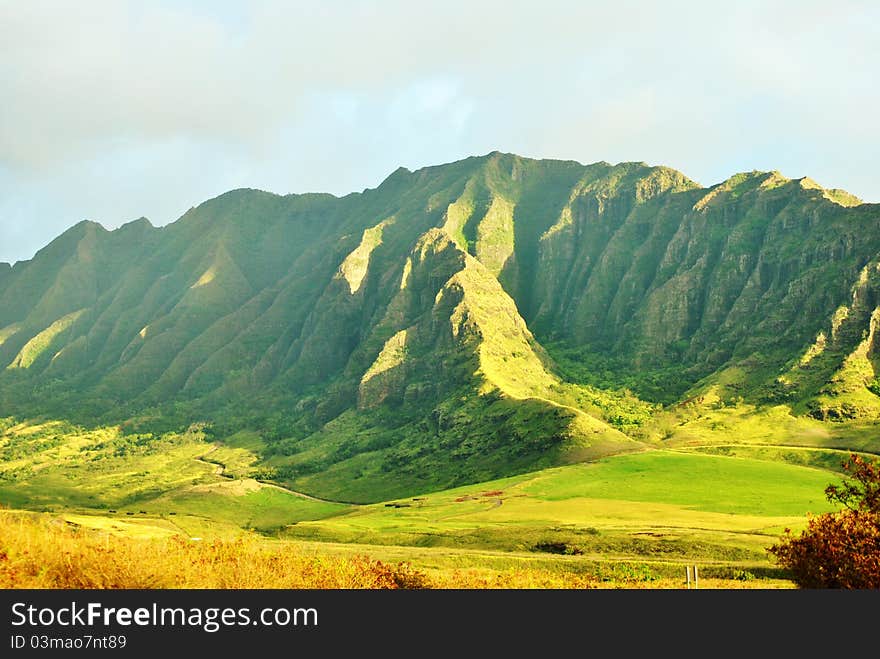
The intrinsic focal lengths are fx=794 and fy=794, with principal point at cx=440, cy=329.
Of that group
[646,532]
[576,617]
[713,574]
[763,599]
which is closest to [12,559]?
[576,617]

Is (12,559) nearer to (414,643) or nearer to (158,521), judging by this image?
(414,643)

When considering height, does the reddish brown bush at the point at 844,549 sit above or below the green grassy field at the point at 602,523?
above

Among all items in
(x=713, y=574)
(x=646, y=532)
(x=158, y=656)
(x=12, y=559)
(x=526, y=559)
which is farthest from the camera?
(x=646, y=532)

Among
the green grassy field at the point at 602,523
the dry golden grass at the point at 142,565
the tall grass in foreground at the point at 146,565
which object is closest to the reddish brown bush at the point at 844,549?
the green grassy field at the point at 602,523

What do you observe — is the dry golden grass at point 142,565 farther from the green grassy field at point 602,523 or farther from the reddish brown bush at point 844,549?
the green grassy field at point 602,523

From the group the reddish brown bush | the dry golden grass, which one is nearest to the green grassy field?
the reddish brown bush

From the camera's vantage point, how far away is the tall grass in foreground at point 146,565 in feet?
83.6

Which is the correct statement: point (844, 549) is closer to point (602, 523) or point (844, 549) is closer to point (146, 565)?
point (146, 565)

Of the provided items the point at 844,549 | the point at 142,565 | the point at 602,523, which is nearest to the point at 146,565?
the point at 142,565

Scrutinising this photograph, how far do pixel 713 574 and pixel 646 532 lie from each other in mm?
53736

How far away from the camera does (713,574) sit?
6181 cm

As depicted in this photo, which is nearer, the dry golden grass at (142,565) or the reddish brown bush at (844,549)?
the dry golden grass at (142,565)

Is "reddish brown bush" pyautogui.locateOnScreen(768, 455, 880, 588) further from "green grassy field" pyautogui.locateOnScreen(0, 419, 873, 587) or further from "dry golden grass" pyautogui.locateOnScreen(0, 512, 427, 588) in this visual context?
"dry golden grass" pyautogui.locateOnScreen(0, 512, 427, 588)

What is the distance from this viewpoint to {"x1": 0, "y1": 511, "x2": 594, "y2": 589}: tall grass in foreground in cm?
2548
